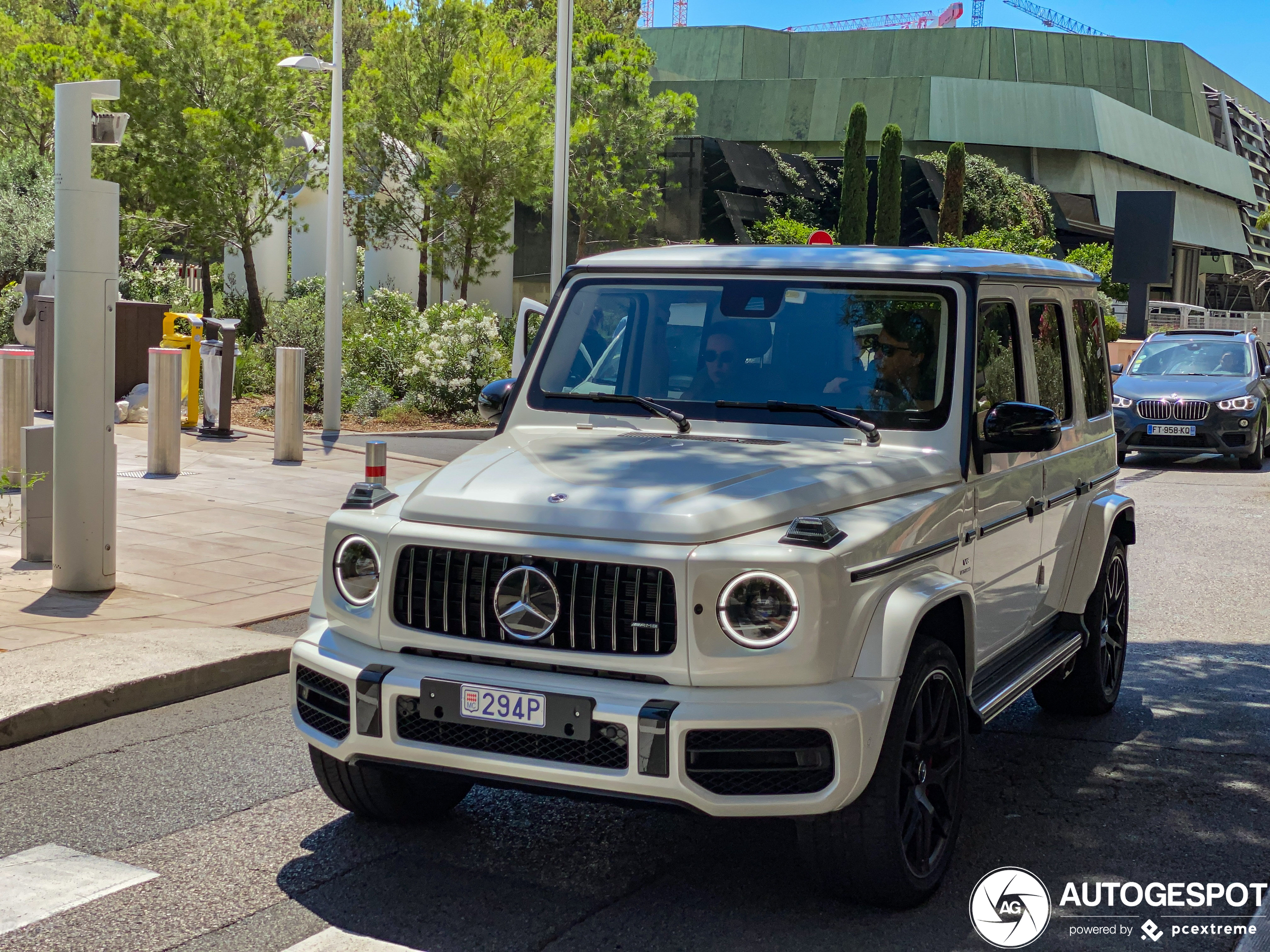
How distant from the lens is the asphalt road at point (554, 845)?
3838 millimetres

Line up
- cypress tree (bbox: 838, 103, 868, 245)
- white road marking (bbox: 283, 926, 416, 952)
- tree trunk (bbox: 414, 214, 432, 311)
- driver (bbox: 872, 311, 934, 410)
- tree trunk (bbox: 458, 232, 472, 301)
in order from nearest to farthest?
white road marking (bbox: 283, 926, 416, 952)
driver (bbox: 872, 311, 934, 410)
tree trunk (bbox: 458, 232, 472, 301)
tree trunk (bbox: 414, 214, 432, 311)
cypress tree (bbox: 838, 103, 868, 245)

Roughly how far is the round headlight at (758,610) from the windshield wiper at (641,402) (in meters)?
1.26

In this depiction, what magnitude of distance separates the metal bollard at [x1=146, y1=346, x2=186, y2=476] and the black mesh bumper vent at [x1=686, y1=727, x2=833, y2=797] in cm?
1010

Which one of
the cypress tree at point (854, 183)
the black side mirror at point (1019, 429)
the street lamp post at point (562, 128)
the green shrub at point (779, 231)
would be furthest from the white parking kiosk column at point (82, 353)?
the cypress tree at point (854, 183)

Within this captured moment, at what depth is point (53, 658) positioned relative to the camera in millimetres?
6309

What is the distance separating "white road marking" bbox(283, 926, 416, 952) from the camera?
3.67 metres

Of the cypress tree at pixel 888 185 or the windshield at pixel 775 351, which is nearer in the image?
the windshield at pixel 775 351

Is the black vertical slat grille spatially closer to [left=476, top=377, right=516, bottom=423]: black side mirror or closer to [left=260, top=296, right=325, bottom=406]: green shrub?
[left=476, top=377, right=516, bottom=423]: black side mirror

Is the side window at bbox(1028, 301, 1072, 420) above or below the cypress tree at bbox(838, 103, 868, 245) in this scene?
below

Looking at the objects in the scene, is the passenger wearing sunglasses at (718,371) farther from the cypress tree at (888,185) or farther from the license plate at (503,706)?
the cypress tree at (888,185)

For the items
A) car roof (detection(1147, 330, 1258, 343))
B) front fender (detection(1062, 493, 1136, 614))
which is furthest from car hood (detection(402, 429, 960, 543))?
car roof (detection(1147, 330, 1258, 343))

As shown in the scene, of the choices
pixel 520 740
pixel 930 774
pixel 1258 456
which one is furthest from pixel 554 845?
pixel 1258 456

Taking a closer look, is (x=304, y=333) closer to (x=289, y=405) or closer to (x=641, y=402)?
(x=289, y=405)

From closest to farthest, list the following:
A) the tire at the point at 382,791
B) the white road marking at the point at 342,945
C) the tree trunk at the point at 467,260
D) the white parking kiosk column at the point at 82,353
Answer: the white road marking at the point at 342,945, the tire at the point at 382,791, the white parking kiosk column at the point at 82,353, the tree trunk at the point at 467,260
